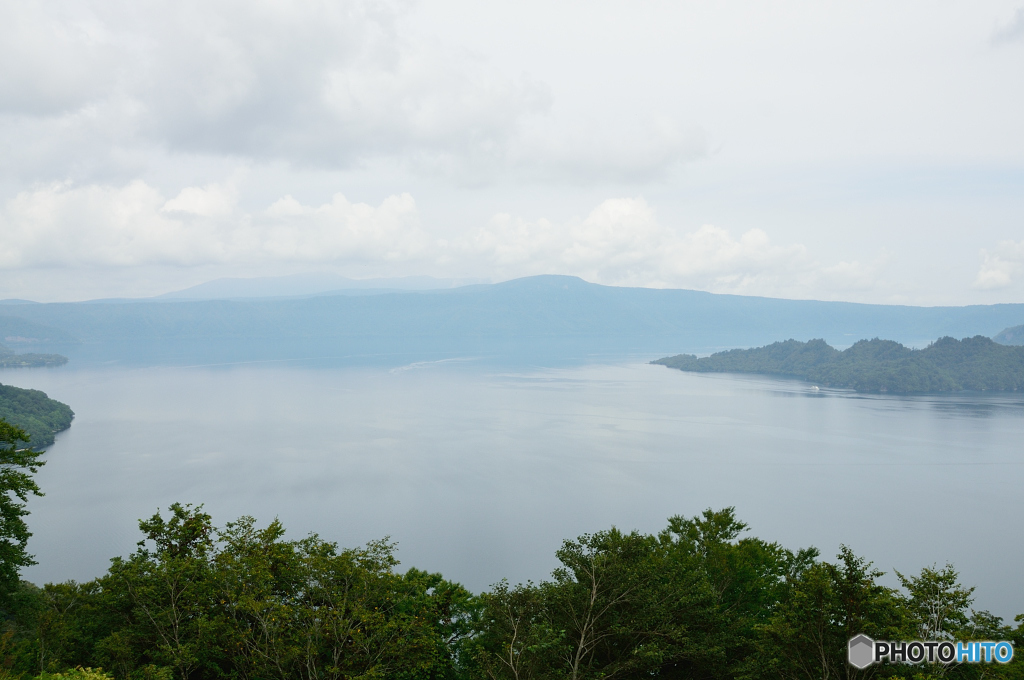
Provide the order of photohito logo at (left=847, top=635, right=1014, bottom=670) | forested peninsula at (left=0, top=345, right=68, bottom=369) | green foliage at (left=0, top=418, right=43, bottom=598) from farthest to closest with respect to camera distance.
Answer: forested peninsula at (left=0, top=345, right=68, bottom=369) < green foliage at (left=0, top=418, right=43, bottom=598) < photohito logo at (left=847, top=635, right=1014, bottom=670)

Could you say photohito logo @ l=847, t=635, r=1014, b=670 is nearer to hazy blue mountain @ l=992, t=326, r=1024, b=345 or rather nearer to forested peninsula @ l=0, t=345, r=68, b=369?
forested peninsula @ l=0, t=345, r=68, b=369

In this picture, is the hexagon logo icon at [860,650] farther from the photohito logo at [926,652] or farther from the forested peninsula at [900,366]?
the forested peninsula at [900,366]

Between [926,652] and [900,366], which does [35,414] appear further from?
[900,366]

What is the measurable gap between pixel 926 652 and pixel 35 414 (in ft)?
197

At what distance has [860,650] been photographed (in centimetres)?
812

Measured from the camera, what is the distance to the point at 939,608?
8.91m

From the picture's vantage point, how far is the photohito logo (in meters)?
7.73

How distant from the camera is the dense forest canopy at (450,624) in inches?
333

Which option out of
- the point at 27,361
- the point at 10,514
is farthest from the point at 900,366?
the point at 27,361

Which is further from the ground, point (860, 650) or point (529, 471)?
point (860, 650)

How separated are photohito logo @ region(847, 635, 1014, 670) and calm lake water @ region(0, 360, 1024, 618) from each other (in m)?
16.8

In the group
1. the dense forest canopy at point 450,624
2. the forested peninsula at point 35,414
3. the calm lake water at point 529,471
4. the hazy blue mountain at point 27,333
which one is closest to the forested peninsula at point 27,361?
the calm lake water at point 529,471

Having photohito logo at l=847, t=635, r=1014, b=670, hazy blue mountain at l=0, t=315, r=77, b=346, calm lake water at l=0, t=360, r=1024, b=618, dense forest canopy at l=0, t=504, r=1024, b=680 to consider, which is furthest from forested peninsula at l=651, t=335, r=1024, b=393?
hazy blue mountain at l=0, t=315, r=77, b=346

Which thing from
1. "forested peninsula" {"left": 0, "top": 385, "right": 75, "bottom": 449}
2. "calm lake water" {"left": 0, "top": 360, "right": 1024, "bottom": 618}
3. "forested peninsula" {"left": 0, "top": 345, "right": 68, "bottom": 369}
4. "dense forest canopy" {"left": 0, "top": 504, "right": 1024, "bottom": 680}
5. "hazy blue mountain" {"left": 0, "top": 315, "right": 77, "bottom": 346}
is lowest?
"calm lake water" {"left": 0, "top": 360, "right": 1024, "bottom": 618}
